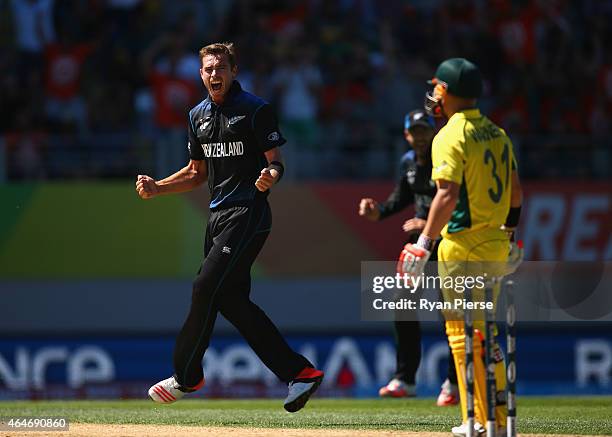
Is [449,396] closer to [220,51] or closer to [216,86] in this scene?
[216,86]

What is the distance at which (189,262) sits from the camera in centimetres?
1755

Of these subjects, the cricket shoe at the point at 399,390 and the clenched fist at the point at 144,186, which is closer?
the clenched fist at the point at 144,186

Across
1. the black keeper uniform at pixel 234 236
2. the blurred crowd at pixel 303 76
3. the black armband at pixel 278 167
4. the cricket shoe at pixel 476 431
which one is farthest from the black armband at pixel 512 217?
the blurred crowd at pixel 303 76

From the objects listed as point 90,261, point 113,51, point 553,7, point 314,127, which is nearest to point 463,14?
point 553,7

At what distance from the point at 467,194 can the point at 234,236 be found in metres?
1.74

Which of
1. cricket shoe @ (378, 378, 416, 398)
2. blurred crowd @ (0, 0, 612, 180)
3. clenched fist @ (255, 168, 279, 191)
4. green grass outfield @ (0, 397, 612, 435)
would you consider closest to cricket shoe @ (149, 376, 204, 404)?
green grass outfield @ (0, 397, 612, 435)

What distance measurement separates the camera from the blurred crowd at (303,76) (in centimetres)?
1700

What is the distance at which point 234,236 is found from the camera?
28.5ft

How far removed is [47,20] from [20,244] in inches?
123

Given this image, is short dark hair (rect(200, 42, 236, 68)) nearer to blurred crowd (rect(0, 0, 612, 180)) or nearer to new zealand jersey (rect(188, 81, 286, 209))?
new zealand jersey (rect(188, 81, 286, 209))

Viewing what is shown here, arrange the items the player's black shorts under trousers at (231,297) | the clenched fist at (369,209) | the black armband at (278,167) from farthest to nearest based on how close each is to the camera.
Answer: the clenched fist at (369,209)
the player's black shorts under trousers at (231,297)
the black armband at (278,167)

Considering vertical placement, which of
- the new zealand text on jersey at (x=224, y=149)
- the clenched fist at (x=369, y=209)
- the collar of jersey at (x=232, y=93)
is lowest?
the clenched fist at (x=369, y=209)

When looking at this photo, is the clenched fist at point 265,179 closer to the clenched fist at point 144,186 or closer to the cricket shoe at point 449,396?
the clenched fist at point 144,186

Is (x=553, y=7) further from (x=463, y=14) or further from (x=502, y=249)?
(x=502, y=249)
